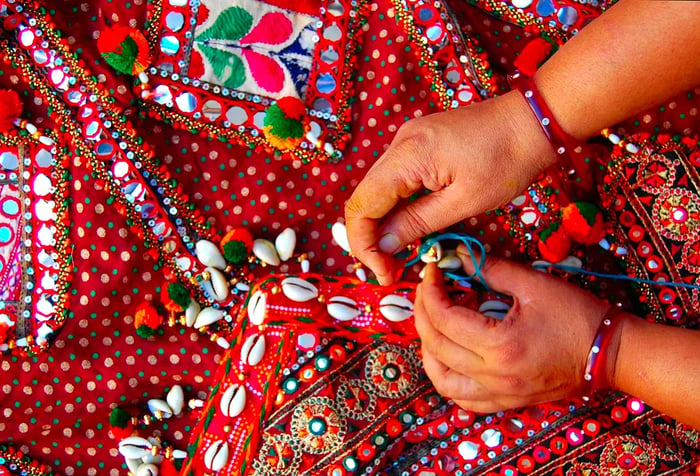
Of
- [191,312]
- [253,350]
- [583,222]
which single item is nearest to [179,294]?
[191,312]

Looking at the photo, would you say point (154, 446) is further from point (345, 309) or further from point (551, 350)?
point (551, 350)

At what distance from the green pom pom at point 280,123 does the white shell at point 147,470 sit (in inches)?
23.6

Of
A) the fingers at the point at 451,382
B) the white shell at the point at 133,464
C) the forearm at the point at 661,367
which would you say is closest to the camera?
the forearm at the point at 661,367

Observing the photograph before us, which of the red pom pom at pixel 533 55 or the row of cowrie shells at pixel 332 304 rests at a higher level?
the red pom pom at pixel 533 55

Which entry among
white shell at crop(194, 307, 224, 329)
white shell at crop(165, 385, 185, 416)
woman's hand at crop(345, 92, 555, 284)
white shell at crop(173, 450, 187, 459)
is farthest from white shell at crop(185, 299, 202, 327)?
→ woman's hand at crop(345, 92, 555, 284)

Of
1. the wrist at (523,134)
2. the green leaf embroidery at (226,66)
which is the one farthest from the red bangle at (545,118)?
the green leaf embroidery at (226,66)

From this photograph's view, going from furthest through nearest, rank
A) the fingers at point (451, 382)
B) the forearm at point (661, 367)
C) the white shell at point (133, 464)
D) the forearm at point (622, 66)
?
the white shell at point (133, 464)
the fingers at point (451, 382)
the forearm at point (661, 367)
the forearm at point (622, 66)

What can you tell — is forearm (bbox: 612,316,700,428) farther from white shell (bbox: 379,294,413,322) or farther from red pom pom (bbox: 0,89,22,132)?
red pom pom (bbox: 0,89,22,132)

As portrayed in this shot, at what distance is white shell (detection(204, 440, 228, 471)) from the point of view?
3.32 ft

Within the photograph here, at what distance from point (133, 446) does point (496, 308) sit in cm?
65

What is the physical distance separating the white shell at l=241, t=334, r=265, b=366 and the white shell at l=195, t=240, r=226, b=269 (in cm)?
14

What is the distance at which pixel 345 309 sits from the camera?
1042 millimetres

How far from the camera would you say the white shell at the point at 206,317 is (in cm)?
106

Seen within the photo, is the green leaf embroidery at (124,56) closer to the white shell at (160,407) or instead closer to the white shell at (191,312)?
the white shell at (191,312)
